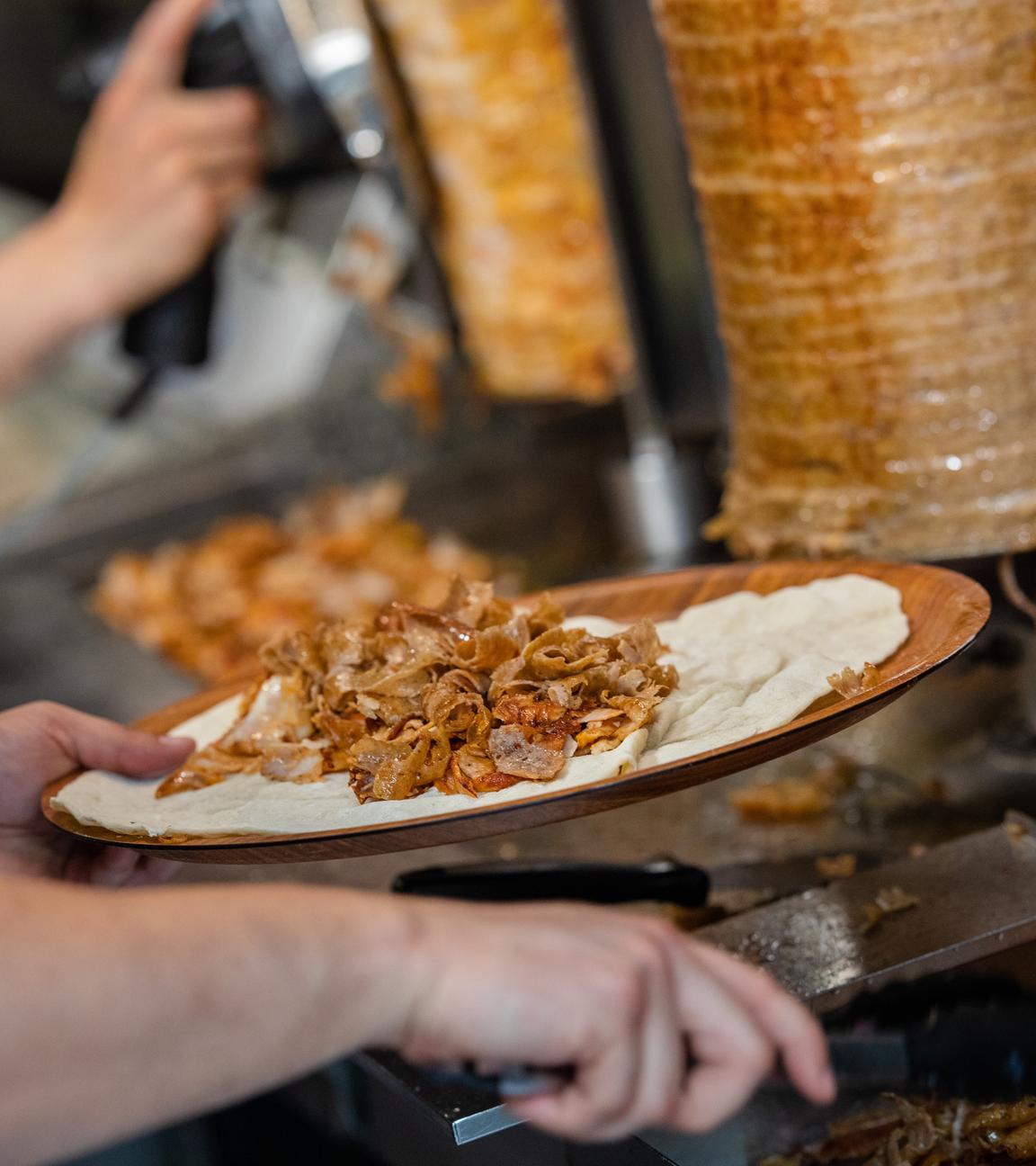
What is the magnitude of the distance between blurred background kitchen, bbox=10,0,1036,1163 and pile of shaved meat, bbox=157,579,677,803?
0.26 m

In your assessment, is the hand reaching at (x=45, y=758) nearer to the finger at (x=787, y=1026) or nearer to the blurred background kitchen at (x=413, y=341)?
the finger at (x=787, y=1026)

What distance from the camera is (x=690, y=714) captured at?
2.94ft

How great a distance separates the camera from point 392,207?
7.53 ft

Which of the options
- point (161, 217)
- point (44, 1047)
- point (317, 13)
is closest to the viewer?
point (44, 1047)

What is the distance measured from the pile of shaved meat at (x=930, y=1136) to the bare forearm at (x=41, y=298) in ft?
5.40

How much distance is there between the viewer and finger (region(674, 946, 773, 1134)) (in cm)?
65

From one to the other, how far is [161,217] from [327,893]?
1.65 meters

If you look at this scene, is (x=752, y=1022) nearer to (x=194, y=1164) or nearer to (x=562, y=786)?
(x=562, y=786)

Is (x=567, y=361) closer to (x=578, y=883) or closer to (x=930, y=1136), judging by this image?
(x=578, y=883)

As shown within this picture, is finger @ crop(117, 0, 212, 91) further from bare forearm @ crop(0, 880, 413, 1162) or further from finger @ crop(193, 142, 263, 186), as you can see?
bare forearm @ crop(0, 880, 413, 1162)

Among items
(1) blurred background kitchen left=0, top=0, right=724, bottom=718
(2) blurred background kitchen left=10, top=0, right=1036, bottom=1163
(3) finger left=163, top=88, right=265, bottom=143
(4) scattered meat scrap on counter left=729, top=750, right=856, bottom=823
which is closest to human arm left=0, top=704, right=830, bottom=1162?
(2) blurred background kitchen left=10, top=0, right=1036, bottom=1163

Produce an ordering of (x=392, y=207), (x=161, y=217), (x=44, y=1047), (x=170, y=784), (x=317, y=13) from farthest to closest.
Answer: (x=392, y=207) → (x=161, y=217) → (x=317, y=13) → (x=170, y=784) → (x=44, y=1047)

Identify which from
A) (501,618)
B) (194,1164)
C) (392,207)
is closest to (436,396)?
(392,207)

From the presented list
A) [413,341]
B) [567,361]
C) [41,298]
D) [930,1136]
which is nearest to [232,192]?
[41,298]
